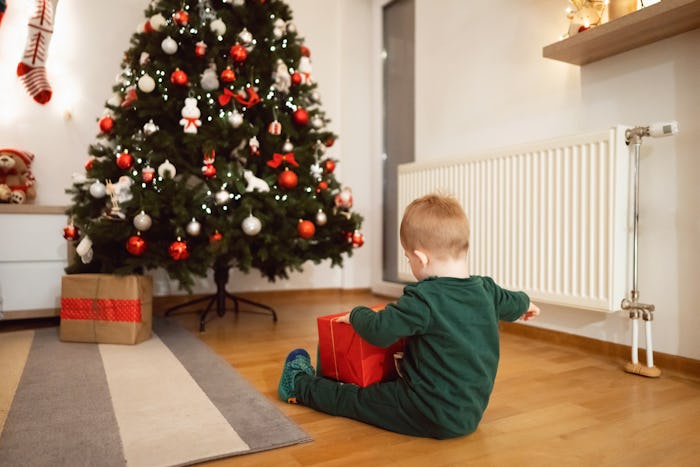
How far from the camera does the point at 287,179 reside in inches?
84.0

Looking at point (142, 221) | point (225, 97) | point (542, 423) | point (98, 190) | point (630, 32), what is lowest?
point (542, 423)

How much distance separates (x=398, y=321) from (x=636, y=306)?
1.11 m

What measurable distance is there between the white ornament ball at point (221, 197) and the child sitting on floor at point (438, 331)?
3.46 feet

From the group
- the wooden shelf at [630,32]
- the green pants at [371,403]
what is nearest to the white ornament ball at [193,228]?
the green pants at [371,403]

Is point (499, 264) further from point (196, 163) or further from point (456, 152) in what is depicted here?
point (196, 163)

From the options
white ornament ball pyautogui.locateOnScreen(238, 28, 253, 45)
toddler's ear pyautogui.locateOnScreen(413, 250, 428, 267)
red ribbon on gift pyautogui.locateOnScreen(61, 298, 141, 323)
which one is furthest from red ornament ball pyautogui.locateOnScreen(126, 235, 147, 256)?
toddler's ear pyautogui.locateOnScreen(413, 250, 428, 267)

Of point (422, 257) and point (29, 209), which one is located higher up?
point (29, 209)

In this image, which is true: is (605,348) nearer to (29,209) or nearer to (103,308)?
(103,308)

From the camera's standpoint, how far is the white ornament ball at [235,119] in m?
2.11

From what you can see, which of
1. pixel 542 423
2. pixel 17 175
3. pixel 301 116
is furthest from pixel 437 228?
pixel 17 175

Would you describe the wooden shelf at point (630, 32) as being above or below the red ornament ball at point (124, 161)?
above

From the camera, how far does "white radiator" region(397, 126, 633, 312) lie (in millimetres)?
1792

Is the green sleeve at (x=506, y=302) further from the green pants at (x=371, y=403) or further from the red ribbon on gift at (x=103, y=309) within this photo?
the red ribbon on gift at (x=103, y=309)

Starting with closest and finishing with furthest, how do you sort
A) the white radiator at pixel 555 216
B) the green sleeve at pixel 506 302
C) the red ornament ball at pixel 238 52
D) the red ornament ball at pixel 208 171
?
the green sleeve at pixel 506 302, the white radiator at pixel 555 216, the red ornament ball at pixel 208 171, the red ornament ball at pixel 238 52
